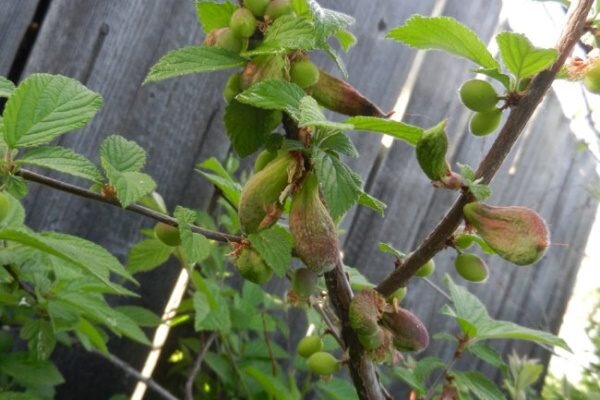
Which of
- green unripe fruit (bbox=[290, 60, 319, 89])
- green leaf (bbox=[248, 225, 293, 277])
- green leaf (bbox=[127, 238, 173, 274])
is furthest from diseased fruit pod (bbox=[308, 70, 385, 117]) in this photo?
green leaf (bbox=[127, 238, 173, 274])

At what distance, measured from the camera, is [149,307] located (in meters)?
1.56

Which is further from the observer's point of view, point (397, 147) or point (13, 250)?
point (397, 147)

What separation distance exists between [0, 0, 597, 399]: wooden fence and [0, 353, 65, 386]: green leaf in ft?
1.18

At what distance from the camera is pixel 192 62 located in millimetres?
551

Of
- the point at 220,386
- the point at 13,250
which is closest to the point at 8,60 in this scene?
the point at 13,250

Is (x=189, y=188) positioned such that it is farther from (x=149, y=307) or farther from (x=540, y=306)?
(x=540, y=306)

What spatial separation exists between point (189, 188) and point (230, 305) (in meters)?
0.30

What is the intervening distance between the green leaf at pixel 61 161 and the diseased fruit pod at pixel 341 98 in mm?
216

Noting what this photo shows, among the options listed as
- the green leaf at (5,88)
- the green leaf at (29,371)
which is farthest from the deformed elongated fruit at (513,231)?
the green leaf at (29,371)

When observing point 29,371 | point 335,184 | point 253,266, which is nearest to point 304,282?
point 253,266

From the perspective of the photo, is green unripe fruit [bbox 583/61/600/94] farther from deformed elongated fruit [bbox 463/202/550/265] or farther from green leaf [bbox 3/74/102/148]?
green leaf [bbox 3/74/102/148]

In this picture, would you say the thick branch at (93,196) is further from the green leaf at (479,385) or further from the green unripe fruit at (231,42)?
the green leaf at (479,385)

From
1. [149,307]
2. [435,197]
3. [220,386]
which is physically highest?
[435,197]

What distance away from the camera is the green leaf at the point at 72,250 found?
1.52 feet
